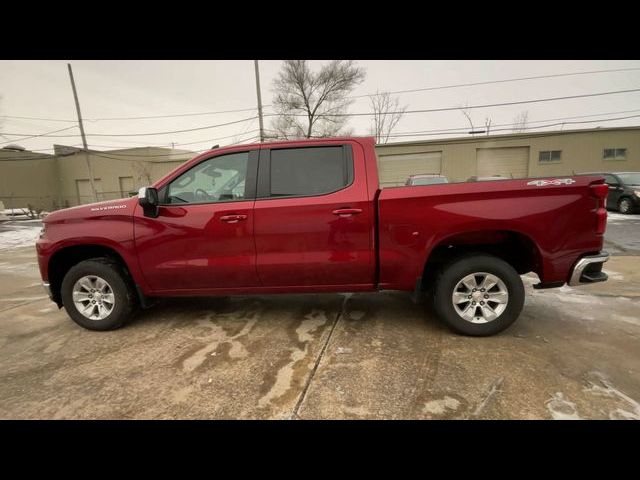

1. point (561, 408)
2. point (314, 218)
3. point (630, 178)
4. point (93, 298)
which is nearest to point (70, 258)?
point (93, 298)

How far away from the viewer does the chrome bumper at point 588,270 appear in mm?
2910

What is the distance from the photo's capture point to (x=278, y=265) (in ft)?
10.5

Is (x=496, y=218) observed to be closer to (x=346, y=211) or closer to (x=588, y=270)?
(x=588, y=270)

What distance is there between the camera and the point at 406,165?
22.9 m

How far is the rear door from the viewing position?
3082 millimetres

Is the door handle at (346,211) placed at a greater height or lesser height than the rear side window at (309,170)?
lesser

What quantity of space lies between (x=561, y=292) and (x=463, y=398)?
3.22 m

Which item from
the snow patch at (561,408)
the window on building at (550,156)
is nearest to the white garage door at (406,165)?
the window on building at (550,156)

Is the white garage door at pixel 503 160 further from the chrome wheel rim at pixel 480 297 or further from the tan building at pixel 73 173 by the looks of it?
the tan building at pixel 73 173

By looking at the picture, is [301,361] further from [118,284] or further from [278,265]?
[118,284]

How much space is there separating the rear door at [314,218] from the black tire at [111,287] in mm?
1543

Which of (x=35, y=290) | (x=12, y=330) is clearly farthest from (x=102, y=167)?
(x=12, y=330)

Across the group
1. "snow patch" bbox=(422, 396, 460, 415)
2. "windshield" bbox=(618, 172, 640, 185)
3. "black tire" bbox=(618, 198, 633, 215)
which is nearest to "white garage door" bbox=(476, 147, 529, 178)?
"windshield" bbox=(618, 172, 640, 185)

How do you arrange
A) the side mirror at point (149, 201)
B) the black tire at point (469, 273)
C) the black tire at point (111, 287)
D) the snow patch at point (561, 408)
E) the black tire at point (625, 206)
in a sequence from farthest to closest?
the black tire at point (625, 206) → the black tire at point (111, 287) → the side mirror at point (149, 201) → the black tire at point (469, 273) → the snow patch at point (561, 408)
